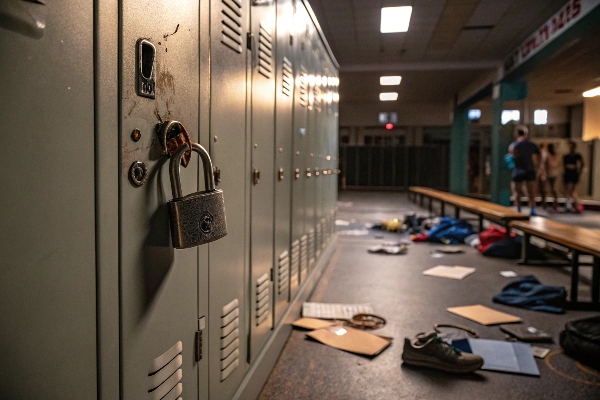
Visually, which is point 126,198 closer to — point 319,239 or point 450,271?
point 319,239

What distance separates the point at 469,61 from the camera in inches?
365

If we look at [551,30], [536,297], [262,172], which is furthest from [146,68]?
[551,30]

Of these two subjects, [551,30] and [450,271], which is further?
[551,30]

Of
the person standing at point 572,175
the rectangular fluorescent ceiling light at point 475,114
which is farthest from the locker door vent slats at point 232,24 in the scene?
the rectangular fluorescent ceiling light at point 475,114

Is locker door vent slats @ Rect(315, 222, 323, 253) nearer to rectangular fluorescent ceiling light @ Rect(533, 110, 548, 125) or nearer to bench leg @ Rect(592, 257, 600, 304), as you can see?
bench leg @ Rect(592, 257, 600, 304)

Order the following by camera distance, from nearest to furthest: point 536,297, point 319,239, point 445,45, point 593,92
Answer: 1. point 536,297
2. point 319,239
3. point 445,45
4. point 593,92

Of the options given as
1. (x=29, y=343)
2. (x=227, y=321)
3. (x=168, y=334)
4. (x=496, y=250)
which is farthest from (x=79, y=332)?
(x=496, y=250)

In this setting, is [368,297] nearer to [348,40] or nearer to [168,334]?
[168,334]

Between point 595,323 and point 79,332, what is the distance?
7.80ft

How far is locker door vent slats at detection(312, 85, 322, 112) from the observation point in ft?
11.3

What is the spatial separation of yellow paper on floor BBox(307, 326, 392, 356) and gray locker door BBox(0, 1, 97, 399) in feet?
5.42

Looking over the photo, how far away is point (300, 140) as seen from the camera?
2908 millimetres

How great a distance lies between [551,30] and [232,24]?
6306mm

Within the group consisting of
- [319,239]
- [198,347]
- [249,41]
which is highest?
[249,41]
